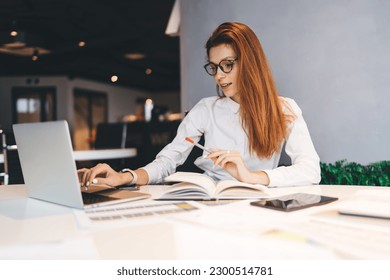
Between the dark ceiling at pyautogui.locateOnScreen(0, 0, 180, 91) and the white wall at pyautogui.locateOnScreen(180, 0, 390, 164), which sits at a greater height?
the dark ceiling at pyautogui.locateOnScreen(0, 0, 180, 91)

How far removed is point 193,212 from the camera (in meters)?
0.88

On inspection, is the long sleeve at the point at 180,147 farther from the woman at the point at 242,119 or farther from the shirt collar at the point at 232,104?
the shirt collar at the point at 232,104

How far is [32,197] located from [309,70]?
1.85m

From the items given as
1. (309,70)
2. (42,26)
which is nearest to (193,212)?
(309,70)

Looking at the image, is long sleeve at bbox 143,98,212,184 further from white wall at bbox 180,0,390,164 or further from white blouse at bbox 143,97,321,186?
white wall at bbox 180,0,390,164

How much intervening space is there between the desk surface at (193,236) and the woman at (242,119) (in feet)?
2.23

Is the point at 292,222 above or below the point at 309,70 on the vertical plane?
below

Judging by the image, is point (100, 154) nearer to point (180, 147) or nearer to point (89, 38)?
point (180, 147)

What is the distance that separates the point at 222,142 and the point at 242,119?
16 cm

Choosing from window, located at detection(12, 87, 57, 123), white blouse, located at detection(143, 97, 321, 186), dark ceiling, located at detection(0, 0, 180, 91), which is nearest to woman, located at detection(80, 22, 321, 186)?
white blouse, located at detection(143, 97, 321, 186)

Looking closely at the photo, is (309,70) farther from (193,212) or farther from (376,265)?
(376,265)

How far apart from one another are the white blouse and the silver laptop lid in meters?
0.56

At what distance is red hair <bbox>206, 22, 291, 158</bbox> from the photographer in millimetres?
1653

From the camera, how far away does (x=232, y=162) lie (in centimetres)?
126
